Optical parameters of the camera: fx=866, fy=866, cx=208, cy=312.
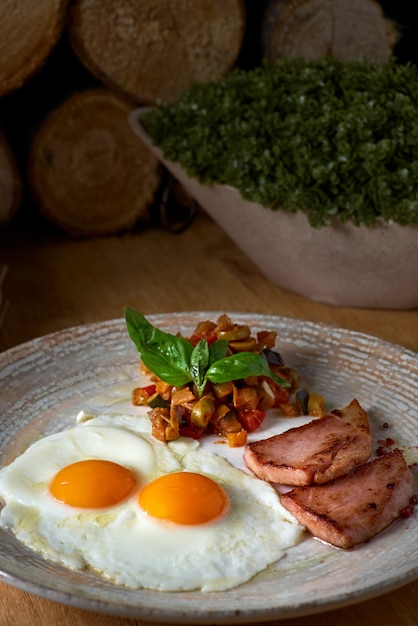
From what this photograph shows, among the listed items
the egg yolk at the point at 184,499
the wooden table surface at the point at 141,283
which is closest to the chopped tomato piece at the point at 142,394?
the egg yolk at the point at 184,499

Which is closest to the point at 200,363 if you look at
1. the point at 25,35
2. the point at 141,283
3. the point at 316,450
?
the point at 316,450

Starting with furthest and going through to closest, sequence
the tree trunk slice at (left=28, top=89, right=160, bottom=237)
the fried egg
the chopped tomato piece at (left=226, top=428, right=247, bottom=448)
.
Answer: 1. the tree trunk slice at (left=28, top=89, right=160, bottom=237)
2. the chopped tomato piece at (left=226, top=428, right=247, bottom=448)
3. the fried egg

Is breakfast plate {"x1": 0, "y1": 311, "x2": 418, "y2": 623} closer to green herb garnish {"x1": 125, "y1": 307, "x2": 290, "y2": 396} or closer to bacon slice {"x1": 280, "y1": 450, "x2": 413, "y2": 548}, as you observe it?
bacon slice {"x1": 280, "y1": 450, "x2": 413, "y2": 548}

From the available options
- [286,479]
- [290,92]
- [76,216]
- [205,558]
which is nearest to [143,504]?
[205,558]

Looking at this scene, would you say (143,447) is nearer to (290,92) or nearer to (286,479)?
(286,479)

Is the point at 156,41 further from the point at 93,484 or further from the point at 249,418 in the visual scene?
the point at 93,484

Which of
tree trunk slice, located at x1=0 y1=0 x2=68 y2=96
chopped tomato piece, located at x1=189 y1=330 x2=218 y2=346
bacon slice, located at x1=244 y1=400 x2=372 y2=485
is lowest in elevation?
bacon slice, located at x1=244 y1=400 x2=372 y2=485

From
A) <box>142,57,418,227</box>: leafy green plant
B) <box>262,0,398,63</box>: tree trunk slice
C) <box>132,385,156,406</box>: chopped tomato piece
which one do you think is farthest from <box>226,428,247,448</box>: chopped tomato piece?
<box>262,0,398,63</box>: tree trunk slice
